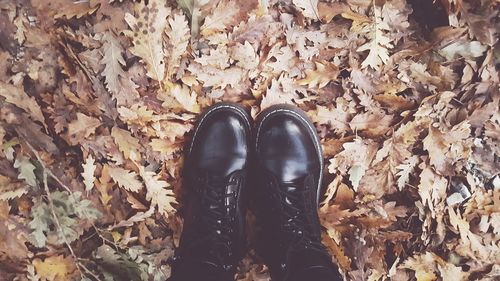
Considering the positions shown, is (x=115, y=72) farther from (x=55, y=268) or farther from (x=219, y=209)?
(x=55, y=268)

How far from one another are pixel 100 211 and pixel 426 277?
151cm

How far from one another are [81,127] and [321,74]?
1.09 m

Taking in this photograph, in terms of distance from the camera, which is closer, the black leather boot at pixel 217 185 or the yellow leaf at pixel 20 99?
the yellow leaf at pixel 20 99

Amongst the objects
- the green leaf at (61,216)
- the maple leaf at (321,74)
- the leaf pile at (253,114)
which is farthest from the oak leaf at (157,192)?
the maple leaf at (321,74)

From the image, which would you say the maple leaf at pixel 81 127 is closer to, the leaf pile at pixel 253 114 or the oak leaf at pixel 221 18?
the leaf pile at pixel 253 114

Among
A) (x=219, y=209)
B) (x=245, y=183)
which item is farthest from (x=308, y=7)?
(x=219, y=209)

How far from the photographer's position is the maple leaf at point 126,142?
2.24 metres

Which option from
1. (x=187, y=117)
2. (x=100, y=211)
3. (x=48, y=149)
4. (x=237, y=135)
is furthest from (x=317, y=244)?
(x=48, y=149)

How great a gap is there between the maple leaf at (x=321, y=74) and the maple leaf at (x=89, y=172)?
99 cm

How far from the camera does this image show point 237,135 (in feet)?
7.70

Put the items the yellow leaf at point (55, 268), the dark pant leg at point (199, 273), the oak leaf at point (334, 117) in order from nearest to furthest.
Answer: the dark pant leg at point (199, 273)
the yellow leaf at point (55, 268)
the oak leaf at point (334, 117)

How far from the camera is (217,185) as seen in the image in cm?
236

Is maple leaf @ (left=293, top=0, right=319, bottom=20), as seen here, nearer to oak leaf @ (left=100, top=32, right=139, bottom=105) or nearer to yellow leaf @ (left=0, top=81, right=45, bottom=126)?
oak leaf @ (left=100, top=32, right=139, bottom=105)

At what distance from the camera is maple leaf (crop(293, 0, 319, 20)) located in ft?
7.40
